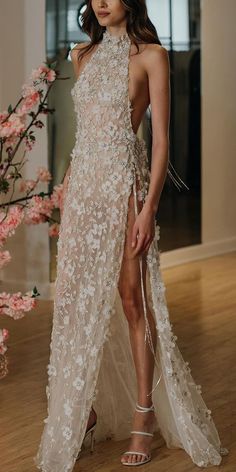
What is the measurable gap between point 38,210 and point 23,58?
69.3 inches

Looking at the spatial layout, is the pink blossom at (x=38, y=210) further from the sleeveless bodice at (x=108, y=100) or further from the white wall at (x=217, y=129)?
the white wall at (x=217, y=129)

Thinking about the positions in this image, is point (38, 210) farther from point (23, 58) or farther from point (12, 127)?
point (23, 58)

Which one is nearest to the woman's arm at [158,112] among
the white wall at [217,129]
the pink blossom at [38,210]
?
the pink blossom at [38,210]

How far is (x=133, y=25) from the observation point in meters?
3.33

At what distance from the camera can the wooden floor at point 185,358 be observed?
345 cm

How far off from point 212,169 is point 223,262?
80 cm

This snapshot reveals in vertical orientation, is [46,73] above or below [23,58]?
above

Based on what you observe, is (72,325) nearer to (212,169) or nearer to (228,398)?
(228,398)

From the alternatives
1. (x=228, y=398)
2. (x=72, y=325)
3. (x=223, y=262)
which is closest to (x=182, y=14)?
(x=223, y=262)

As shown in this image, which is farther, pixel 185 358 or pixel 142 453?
pixel 185 358

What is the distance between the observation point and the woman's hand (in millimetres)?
3281

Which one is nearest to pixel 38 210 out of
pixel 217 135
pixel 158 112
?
pixel 158 112

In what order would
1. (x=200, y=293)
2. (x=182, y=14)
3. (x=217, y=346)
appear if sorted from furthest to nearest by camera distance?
1. (x=182, y=14)
2. (x=200, y=293)
3. (x=217, y=346)

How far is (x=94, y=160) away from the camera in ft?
10.9
